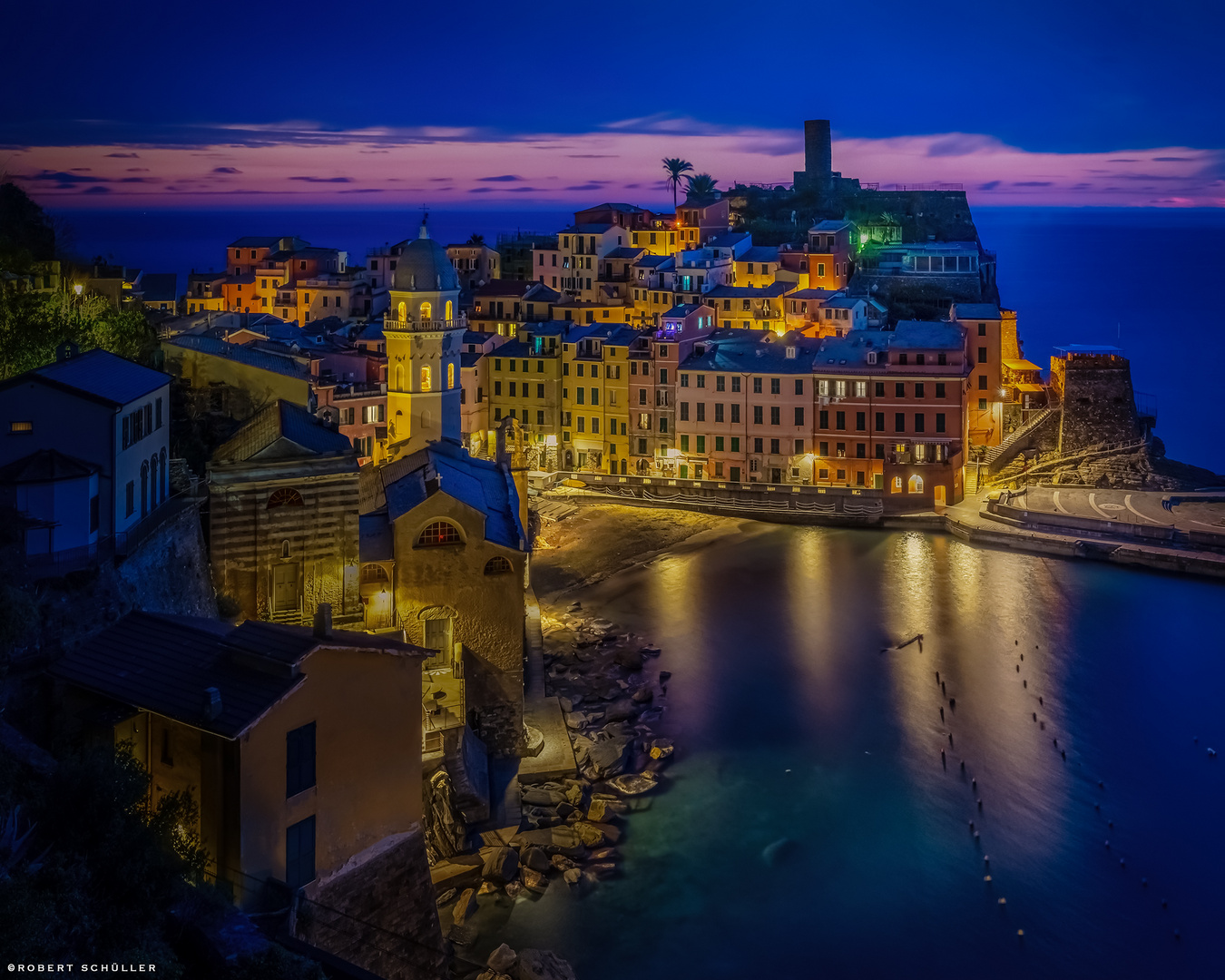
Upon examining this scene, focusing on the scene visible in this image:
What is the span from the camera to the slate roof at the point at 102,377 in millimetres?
16141

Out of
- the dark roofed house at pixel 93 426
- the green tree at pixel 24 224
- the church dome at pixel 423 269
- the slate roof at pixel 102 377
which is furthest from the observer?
the green tree at pixel 24 224

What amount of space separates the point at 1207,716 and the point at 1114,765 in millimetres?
3969

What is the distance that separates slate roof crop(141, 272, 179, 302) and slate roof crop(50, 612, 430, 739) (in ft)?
143

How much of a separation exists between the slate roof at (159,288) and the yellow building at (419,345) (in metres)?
26.7

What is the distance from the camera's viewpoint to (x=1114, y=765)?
2264 centimetres

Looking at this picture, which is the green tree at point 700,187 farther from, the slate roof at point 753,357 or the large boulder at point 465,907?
the large boulder at point 465,907

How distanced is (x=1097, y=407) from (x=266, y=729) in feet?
130

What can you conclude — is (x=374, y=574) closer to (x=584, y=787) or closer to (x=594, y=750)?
(x=584, y=787)

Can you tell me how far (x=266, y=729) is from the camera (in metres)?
12.4

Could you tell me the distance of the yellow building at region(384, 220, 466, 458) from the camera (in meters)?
31.0

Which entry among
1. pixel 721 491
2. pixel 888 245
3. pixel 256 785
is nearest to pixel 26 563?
pixel 256 785

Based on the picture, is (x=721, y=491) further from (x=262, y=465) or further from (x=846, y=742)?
(x=262, y=465)

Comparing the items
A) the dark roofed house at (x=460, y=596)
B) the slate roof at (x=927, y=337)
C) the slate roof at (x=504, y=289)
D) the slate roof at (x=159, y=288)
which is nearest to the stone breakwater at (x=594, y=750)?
the dark roofed house at (x=460, y=596)

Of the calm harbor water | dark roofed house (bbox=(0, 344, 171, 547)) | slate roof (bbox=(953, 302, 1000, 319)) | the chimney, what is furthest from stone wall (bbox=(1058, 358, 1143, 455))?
the chimney
